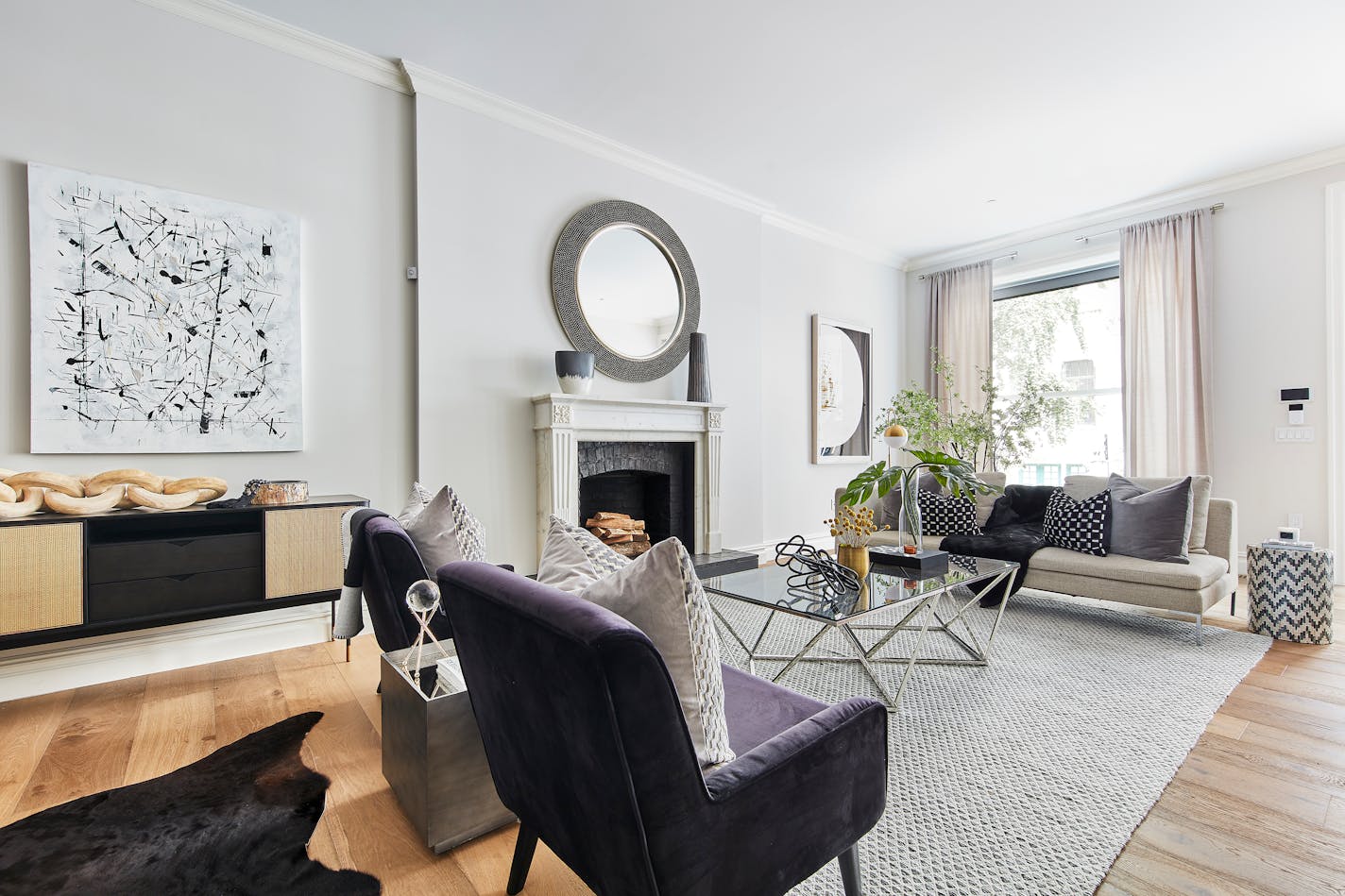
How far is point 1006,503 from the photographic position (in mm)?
4180

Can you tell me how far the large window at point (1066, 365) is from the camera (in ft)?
18.0

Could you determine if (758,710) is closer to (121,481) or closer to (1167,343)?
(121,481)

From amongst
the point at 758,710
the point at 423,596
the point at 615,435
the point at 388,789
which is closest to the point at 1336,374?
the point at 615,435

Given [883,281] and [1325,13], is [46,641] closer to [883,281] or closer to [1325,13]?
[1325,13]

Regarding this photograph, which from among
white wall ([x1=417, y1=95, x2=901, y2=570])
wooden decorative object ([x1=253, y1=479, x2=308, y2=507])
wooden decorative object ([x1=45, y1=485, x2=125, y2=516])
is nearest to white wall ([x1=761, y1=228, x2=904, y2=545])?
white wall ([x1=417, y1=95, x2=901, y2=570])

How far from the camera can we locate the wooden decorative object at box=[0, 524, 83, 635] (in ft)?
7.22

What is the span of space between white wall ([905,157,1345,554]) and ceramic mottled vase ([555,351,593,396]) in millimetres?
4650

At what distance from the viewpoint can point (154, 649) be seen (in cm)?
276

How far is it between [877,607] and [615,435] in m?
2.27

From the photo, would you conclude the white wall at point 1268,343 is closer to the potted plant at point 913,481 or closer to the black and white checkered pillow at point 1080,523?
the black and white checkered pillow at point 1080,523

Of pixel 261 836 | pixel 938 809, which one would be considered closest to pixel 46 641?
pixel 261 836

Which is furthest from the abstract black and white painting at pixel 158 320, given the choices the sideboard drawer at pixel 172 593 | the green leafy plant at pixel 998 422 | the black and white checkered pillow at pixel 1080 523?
the green leafy plant at pixel 998 422

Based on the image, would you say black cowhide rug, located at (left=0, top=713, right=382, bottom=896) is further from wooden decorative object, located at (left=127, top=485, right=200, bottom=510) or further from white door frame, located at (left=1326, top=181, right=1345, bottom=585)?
white door frame, located at (left=1326, top=181, right=1345, bottom=585)

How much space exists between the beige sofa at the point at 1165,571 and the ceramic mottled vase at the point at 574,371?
9.08 ft
